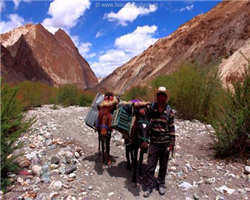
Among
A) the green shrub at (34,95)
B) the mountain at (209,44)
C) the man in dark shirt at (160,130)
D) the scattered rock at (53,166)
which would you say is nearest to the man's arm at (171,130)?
the man in dark shirt at (160,130)

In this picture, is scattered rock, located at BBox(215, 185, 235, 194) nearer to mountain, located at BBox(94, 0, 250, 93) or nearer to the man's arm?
the man's arm

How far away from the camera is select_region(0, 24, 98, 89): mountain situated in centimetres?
7103

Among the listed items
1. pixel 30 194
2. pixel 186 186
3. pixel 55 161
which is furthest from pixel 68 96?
pixel 186 186

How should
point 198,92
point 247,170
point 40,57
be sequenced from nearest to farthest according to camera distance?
point 247,170
point 198,92
point 40,57

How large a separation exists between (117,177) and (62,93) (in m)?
Answer: 18.9

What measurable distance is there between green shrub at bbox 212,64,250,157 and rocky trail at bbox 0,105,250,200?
384 mm

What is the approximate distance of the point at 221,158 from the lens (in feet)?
18.9

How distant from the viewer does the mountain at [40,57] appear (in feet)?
233

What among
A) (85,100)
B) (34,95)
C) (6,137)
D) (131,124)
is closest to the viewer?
(131,124)

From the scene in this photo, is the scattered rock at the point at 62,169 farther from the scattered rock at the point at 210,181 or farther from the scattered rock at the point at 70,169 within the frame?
the scattered rock at the point at 210,181

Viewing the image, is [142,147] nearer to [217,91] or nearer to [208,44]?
[217,91]

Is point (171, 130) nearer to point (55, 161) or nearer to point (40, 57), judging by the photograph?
point (55, 161)

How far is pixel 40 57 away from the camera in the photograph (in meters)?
80.2

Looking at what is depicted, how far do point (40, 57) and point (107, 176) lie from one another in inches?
3255
